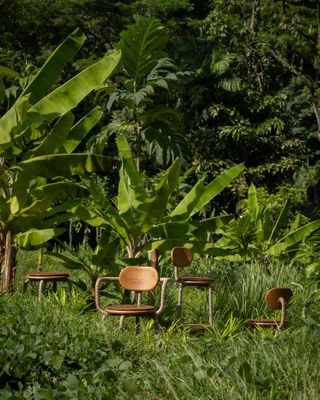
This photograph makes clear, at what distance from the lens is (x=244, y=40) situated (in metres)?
20.3

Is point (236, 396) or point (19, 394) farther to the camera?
point (19, 394)

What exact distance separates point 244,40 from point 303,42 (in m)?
1.54

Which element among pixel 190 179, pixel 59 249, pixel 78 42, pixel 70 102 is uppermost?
pixel 78 42

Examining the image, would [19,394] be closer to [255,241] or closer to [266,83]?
[255,241]

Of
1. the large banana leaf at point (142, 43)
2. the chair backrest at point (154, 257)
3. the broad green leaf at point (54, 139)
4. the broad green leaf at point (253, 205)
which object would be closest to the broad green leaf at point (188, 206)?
the chair backrest at point (154, 257)

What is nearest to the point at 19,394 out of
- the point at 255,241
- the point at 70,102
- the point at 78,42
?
the point at 70,102

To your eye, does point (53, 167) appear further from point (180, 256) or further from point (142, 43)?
point (142, 43)

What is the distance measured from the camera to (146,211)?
29.9 ft

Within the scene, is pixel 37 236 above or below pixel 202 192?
below

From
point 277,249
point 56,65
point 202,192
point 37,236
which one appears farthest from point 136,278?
point 277,249

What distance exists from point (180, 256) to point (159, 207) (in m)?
0.97

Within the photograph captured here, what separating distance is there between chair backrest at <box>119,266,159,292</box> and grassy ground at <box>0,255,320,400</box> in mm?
402

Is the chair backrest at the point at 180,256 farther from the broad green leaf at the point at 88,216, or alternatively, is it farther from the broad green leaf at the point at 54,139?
the broad green leaf at the point at 54,139

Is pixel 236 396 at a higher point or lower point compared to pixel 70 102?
lower
